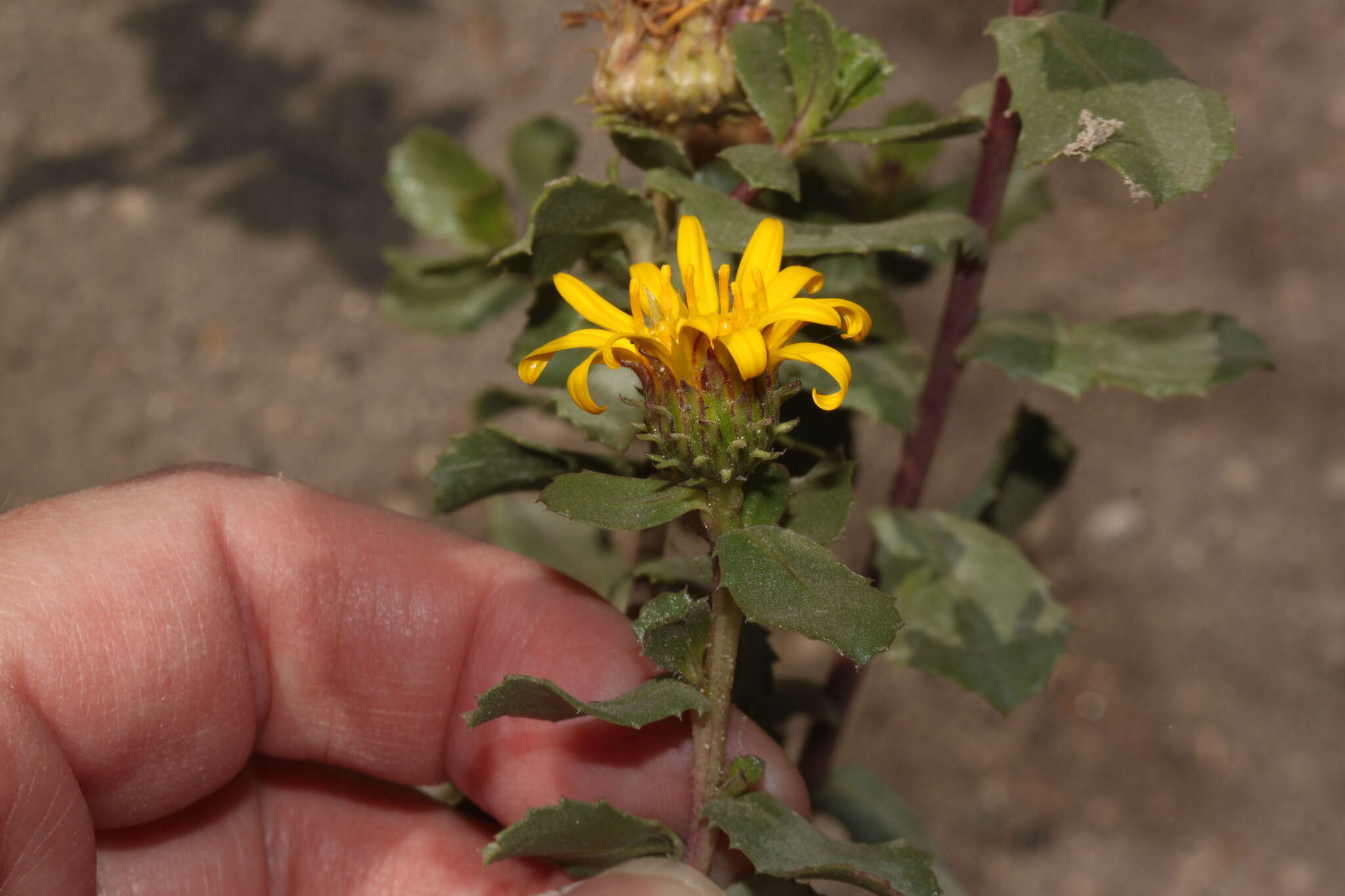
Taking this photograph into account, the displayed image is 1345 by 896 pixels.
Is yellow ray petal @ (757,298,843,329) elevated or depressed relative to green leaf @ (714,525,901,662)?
elevated

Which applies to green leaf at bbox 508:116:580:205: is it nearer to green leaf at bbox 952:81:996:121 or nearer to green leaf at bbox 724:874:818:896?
green leaf at bbox 952:81:996:121

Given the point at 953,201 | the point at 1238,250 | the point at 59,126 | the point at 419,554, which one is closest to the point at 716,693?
the point at 419,554

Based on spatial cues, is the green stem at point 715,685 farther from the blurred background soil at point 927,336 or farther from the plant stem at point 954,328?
the blurred background soil at point 927,336

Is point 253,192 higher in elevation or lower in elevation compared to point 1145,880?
higher

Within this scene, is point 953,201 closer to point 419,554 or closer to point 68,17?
point 419,554

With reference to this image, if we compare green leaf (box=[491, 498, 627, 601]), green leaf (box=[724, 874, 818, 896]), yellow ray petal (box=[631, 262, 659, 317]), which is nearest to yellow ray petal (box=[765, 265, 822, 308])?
yellow ray petal (box=[631, 262, 659, 317])

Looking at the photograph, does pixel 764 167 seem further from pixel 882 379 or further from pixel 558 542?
pixel 558 542
